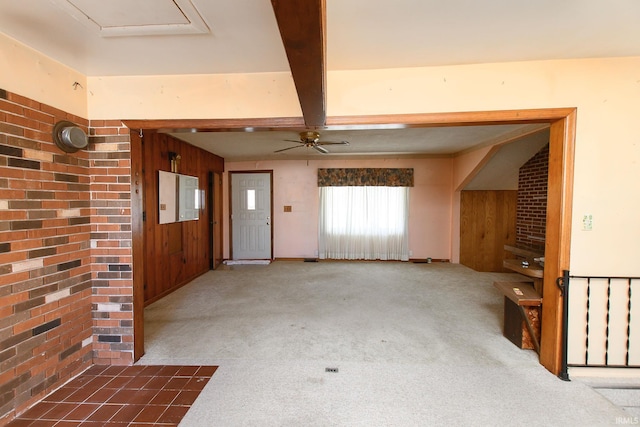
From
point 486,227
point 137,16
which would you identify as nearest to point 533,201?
point 486,227

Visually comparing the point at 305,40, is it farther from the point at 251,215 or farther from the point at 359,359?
the point at 251,215

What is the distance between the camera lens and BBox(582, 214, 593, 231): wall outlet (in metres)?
1.86

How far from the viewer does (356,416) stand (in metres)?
1.57

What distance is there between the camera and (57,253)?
180 centimetres

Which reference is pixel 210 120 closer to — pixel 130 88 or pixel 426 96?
pixel 130 88

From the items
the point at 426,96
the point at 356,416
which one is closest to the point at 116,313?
the point at 356,416

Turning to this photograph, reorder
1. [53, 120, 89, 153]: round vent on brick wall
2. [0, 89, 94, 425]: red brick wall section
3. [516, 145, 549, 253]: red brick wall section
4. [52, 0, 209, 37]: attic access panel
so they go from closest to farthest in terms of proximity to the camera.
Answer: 1. [52, 0, 209, 37]: attic access panel
2. [0, 89, 94, 425]: red brick wall section
3. [53, 120, 89, 153]: round vent on brick wall
4. [516, 145, 549, 253]: red brick wall section

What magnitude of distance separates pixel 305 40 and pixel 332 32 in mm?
706

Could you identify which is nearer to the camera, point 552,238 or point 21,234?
point 21,234

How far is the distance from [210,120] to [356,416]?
89.5 inches

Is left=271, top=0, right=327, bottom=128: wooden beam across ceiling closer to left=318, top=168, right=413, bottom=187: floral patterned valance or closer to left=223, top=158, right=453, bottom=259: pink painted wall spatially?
left=318, top=168, right=413, bottom=187: floral patterned valance

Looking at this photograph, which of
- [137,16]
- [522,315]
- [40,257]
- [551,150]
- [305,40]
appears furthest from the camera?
[522,315]

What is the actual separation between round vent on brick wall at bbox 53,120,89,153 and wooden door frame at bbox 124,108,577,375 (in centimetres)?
30

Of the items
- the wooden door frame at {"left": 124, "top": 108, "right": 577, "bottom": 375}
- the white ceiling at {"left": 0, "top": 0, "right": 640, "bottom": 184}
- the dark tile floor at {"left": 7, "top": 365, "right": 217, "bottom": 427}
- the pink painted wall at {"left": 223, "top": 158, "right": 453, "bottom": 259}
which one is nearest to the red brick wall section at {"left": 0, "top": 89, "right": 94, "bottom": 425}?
the dark tile floor at {"left": 7, "top": 365, "right": 217, "bottom": 427}
